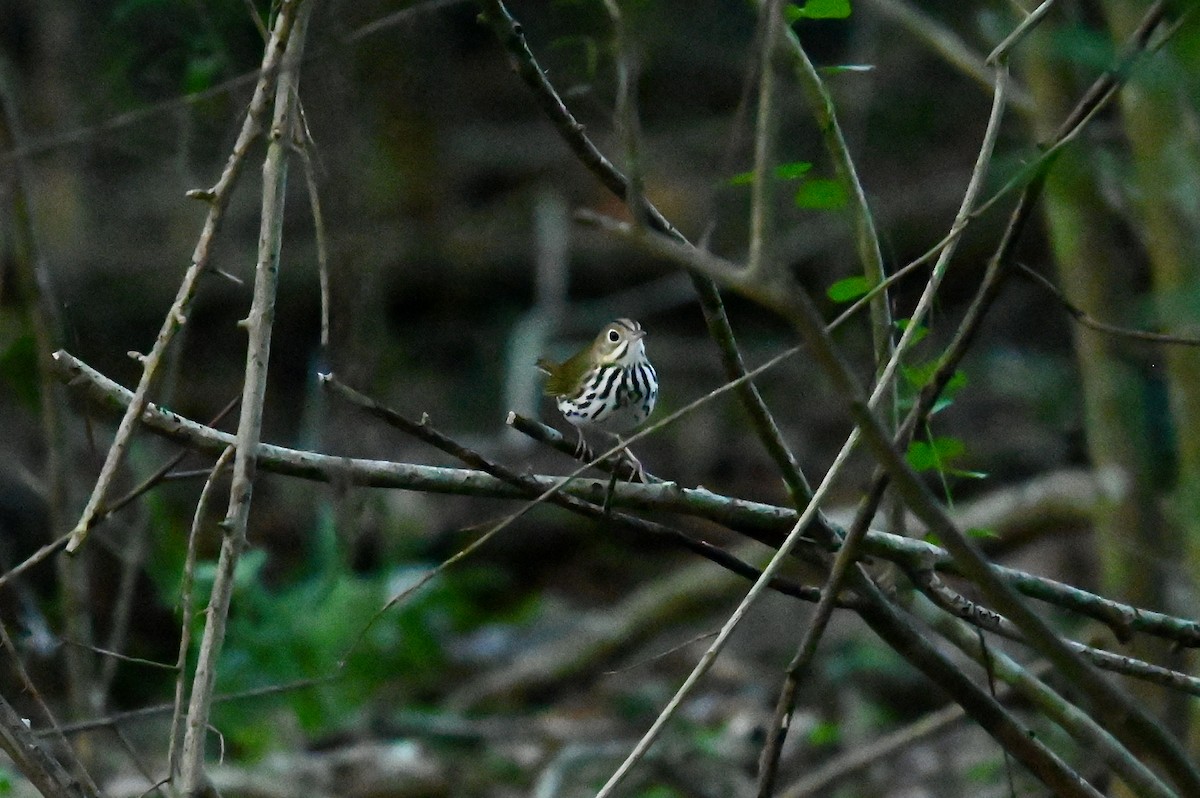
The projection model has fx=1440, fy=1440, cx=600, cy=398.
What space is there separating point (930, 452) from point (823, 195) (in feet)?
1.42

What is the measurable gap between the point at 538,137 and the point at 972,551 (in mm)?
10255

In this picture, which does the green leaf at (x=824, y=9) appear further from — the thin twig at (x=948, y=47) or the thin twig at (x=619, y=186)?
the thin twig at (x=948, y=47)

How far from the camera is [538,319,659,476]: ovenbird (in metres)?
3.21

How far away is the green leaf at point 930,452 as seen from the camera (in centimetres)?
221

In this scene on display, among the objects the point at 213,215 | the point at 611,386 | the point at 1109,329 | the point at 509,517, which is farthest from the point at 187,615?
the point at 611,386

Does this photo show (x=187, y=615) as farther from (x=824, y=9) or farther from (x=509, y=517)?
(x=824, y=9)

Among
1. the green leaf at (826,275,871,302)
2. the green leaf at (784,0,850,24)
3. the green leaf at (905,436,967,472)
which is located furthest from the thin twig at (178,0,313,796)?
the green leaf at (905,436,967,472)

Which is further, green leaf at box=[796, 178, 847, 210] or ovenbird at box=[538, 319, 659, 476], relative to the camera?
ovenbird at box=[538, 319, 659, 476]

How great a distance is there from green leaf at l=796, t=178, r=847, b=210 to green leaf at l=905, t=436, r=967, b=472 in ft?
1.28

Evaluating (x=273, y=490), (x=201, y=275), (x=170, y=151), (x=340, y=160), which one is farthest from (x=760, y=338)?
(x=201, y=275)

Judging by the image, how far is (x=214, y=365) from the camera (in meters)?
9.40

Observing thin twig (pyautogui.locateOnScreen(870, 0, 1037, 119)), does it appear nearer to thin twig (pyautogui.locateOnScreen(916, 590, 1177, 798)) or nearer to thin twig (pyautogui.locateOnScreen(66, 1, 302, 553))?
thin twig (pyautogui.locateOnScreen(916, 590, 1177, 798))

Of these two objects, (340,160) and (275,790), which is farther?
(275,790)

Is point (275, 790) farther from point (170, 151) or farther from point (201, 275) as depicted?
point (201, 275)
